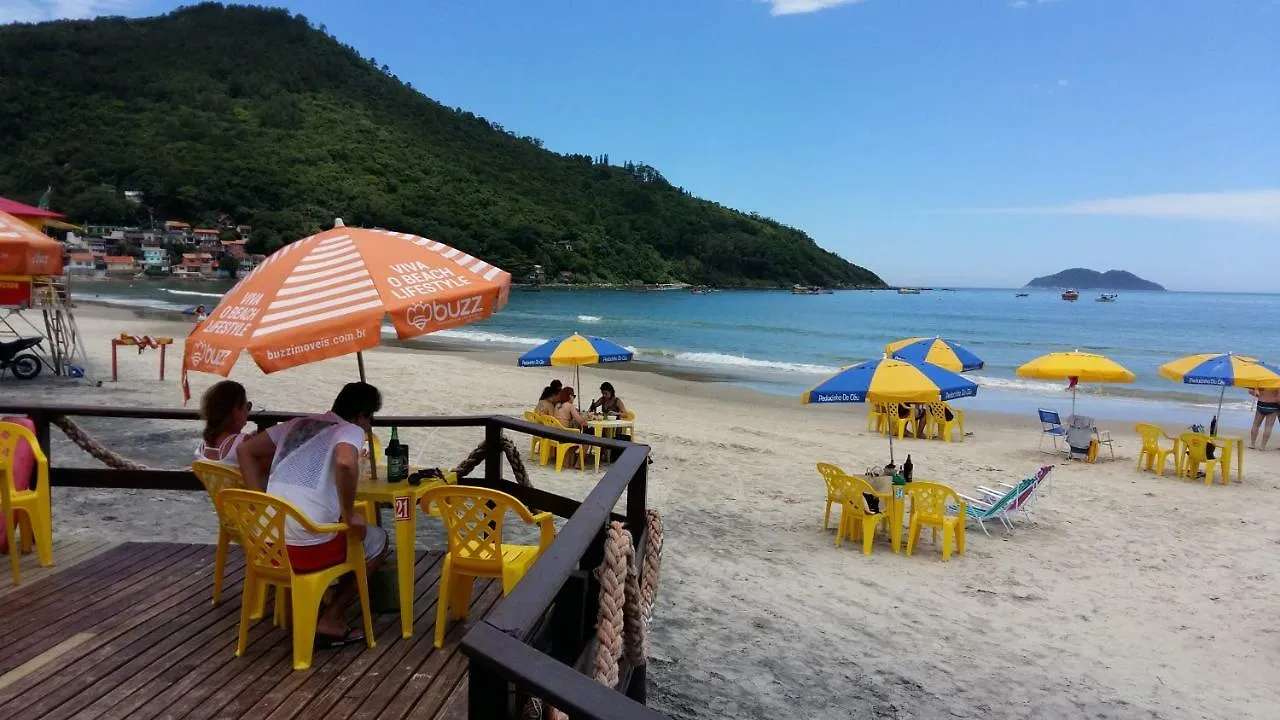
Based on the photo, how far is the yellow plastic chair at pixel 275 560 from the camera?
3.20 meters

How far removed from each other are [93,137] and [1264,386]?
3632 inches

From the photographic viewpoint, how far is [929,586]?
644cm

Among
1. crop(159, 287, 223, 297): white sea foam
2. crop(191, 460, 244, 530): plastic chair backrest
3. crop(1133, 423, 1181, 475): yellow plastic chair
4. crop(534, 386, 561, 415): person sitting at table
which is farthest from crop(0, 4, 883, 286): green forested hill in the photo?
crop(191, 460, 244, 530): plastic chair backrest

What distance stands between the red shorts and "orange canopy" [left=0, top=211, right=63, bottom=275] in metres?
2.45

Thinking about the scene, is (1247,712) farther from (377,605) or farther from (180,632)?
(180,632)

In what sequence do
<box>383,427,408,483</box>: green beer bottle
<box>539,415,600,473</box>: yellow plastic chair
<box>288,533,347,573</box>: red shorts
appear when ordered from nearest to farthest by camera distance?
1. <box>288,533,347,573</box>: red shorts
2. <box>383,427,408,483</box>: green beer bottle
3. <box>539,415,600,473</box>: yellow plastic chair

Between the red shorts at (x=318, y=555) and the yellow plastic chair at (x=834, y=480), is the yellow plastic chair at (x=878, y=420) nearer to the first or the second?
the yellow plastic chair at (x=834, y=480)

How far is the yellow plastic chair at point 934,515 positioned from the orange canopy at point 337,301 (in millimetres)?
4933

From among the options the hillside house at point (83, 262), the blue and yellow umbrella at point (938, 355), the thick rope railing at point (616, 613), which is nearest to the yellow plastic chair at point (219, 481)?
the thick rope railing at point (616, 613)

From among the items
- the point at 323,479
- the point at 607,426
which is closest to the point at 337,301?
the point at 323,479

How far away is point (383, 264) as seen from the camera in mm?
3492

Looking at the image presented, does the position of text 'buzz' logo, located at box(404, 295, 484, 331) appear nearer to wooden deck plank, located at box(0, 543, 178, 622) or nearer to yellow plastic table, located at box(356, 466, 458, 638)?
yellow plastic table, located at box(356, 466, 458, 638)

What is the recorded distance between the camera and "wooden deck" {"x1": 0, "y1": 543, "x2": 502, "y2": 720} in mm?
2951

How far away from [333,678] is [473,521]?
83 cm
